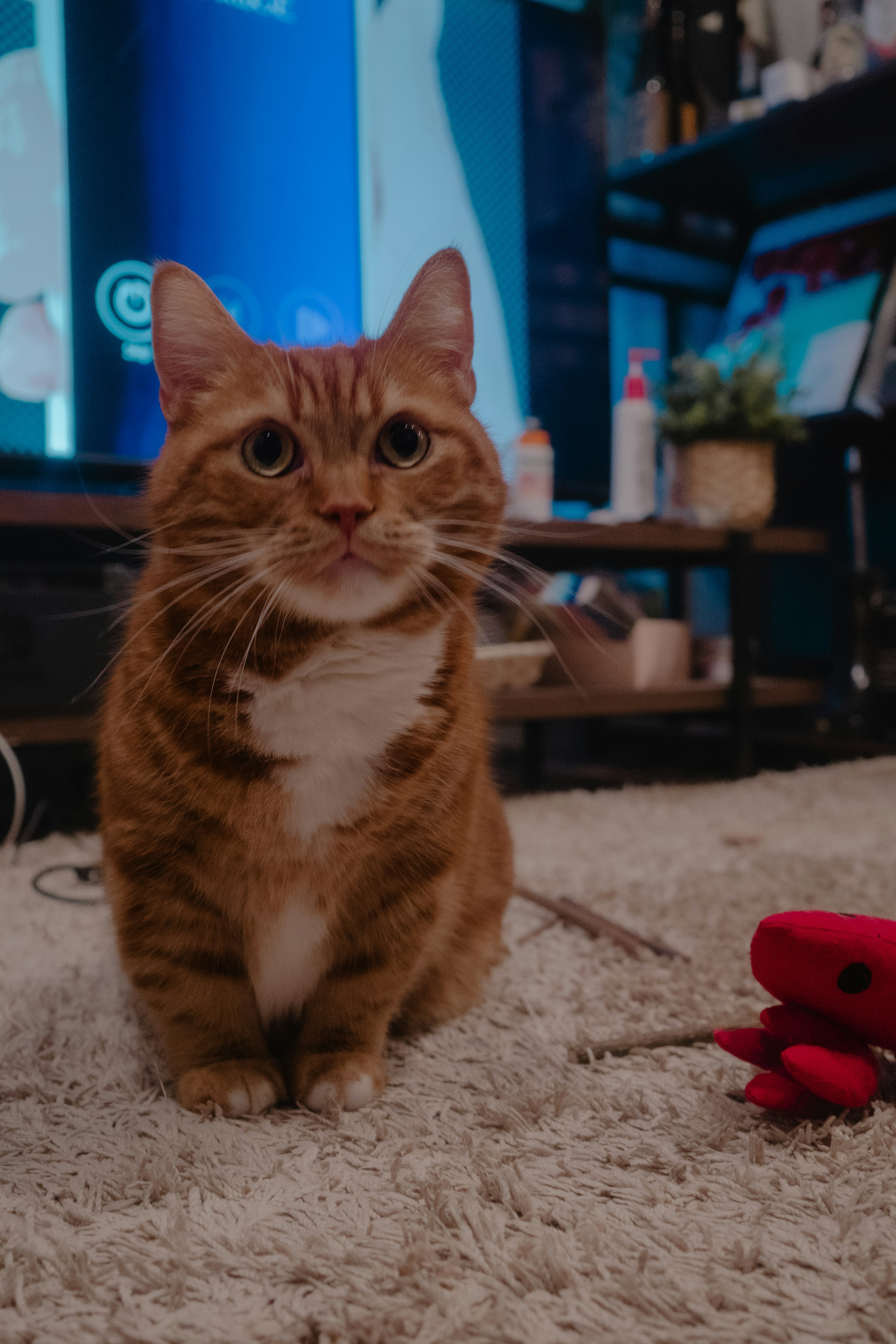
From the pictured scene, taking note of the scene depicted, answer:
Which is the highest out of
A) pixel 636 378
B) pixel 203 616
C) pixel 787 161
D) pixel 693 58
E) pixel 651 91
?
pixel 693 58

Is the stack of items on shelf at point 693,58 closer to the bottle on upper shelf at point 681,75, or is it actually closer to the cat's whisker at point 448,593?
the bottle on upper shelf at point 681,75

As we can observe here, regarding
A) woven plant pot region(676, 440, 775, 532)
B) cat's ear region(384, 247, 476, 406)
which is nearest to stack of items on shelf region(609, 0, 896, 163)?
woven plant pot region(676, 440, 775, 532)

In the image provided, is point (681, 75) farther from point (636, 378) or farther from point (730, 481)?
point (730, 481)

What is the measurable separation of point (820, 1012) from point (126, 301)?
1660 millimetres

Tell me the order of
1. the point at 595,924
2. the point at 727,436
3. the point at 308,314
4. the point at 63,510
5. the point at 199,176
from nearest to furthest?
1. the point at 595,924
2. the point at 63,510
3. the point at 199,176
4. the point at 308,314
5. the point at 727,436

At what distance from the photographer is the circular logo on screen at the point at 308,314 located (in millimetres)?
1885

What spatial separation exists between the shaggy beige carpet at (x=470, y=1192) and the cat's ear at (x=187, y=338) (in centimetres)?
54

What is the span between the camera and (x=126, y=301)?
1.72m

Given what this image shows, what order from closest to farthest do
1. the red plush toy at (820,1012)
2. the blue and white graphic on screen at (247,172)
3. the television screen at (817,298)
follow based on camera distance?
the red plush toy at (820,1012), the blue and white graphic on screen at (247,172), the television screen at (817,298)

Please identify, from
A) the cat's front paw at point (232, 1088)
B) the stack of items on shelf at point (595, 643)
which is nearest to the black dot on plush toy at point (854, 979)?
the cat's front paw at point (232, 1088)

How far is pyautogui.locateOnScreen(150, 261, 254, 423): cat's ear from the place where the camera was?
723 millimetres

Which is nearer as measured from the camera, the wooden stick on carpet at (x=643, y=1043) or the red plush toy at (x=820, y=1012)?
the red plush toy at (x=820, y=1012)

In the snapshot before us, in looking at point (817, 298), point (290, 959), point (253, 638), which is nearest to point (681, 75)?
point (817, 298)

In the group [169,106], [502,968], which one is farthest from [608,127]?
[502,968]
